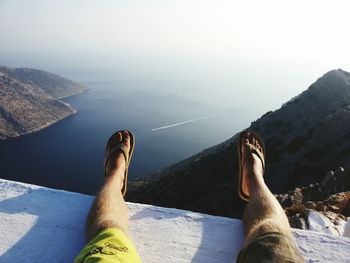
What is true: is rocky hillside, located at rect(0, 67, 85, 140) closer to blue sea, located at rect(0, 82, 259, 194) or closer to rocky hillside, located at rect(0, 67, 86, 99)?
blue sea, located at rect(0, 82, 259, 194)

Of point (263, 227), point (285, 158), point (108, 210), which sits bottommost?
point (285, 158)

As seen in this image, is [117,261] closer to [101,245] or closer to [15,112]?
[101,245]

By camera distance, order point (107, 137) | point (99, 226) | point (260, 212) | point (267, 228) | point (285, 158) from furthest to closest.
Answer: point (107, 137)
point (285, 158)
point (260, 212)
point (99, 226)
point (267, 228)

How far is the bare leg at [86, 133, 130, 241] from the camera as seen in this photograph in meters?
1.86

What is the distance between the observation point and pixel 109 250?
4.81ft

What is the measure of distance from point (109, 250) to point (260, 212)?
938 mm

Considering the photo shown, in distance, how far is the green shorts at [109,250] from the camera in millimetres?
1376

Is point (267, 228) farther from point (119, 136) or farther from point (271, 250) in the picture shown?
point (119, 136)

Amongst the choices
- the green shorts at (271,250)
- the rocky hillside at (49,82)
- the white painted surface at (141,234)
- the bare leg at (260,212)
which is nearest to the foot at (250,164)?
the bare leg at (260,212)

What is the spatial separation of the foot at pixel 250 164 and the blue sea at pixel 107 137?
2208 inches

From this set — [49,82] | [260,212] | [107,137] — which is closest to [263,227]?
[260,212]

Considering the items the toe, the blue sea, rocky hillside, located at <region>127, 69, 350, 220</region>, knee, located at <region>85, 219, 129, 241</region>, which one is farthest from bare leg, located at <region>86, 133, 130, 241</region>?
the blue sea

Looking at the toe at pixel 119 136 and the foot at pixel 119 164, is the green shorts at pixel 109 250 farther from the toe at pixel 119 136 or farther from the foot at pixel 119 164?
the toe at pixel 119 136

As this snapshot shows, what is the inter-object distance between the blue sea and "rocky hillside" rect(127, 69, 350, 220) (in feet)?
90.1
